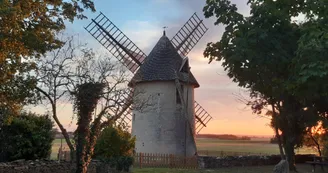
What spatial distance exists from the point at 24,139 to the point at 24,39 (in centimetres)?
565

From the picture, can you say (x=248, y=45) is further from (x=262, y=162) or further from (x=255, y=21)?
(x=262, y=162)

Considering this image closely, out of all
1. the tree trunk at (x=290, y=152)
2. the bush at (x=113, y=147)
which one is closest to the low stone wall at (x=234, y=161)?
the tree trunk at (x=290, y=152)

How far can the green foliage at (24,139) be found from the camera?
16.1 m

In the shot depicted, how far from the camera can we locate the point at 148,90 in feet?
91.4

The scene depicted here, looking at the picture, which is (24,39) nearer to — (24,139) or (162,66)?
(24,139)

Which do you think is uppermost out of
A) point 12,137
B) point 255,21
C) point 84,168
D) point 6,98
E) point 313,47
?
point 255,21

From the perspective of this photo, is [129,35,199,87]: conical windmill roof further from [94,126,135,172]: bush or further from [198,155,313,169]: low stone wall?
[94,126,135,172]: bush

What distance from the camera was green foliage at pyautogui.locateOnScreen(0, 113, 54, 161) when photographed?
16.1 metres

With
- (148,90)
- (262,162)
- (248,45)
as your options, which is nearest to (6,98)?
(248,45)

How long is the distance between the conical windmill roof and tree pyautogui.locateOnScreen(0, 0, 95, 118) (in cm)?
1266

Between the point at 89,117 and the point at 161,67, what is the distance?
14.4m

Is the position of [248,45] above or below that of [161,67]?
below

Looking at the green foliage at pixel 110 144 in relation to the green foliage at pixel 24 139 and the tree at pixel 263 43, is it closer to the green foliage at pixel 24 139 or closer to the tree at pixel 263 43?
the green foliage at pixel 24 139

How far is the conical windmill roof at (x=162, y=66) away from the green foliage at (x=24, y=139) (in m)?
10.9
